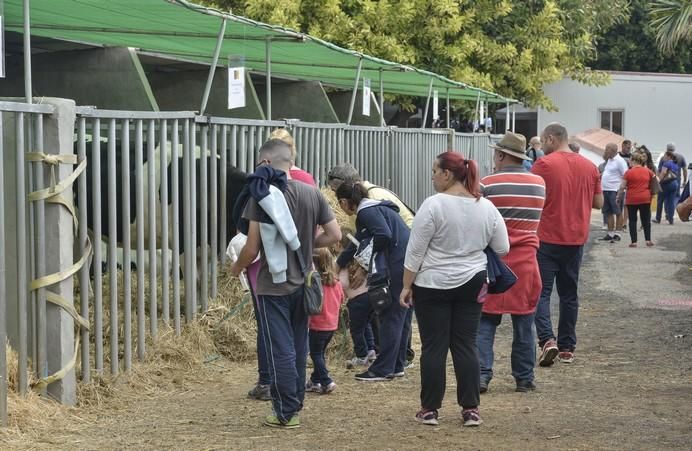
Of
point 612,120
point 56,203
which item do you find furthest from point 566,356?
point 612,120

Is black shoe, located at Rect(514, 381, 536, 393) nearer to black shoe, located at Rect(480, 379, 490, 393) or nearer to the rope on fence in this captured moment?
black shoe, located at Rect(480, 379, 490, 393)

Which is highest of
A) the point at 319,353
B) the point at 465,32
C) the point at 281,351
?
the point at 465,32

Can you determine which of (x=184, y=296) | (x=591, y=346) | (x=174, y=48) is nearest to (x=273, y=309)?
(x=184, y=296)

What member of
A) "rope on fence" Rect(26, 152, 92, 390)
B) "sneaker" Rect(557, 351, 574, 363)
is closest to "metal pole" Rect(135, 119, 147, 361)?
"rope on fence" Rect(26, 152, 92, 390)

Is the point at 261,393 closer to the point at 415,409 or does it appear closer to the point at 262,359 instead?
the point at 262,359

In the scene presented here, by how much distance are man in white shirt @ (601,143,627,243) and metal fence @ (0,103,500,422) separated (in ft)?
37.1

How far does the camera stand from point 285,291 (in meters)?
6.76

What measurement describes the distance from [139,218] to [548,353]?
333cm

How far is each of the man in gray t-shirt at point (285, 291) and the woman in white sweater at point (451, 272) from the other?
62cm

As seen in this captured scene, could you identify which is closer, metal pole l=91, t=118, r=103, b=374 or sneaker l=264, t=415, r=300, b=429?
sneaker l=264, t=415, r=300, b=429

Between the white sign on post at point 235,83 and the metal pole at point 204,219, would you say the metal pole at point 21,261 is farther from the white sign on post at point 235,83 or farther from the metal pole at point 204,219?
the white sign on post at point 235,83

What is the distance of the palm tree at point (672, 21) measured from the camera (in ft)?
103

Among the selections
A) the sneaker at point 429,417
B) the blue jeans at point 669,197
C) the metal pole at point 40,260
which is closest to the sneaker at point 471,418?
the sneaker at point 429,417

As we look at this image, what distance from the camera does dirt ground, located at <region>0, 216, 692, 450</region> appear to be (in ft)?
21.1
